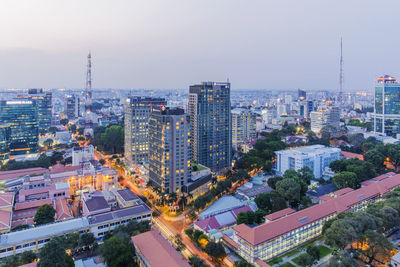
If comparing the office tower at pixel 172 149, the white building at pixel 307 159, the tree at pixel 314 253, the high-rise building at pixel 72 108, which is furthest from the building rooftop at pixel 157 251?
the high-rise building at pixel 72 108

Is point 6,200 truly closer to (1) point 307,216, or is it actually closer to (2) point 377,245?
(1) point 307,216

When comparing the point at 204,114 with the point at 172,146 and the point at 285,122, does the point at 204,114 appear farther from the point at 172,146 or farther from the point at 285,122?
the point at 285,122

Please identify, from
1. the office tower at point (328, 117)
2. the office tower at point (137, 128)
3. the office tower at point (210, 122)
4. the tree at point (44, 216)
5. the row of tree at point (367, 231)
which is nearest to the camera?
the row of tree at point (367, 231)

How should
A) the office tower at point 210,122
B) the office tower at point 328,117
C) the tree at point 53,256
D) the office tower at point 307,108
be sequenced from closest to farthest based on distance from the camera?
1. the tree at point 53,256
2. the office tower at point 210,122
3. the office tower at point 328,117
4. the office tower at point 307,108

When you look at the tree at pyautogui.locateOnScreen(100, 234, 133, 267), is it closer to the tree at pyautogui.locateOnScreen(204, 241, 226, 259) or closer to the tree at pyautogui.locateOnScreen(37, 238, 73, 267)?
the tree at pyautogui.locateOnScreen(37, 238, 73, 267)

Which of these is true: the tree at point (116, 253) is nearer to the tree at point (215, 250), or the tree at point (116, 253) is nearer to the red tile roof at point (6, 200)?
the tree at point (215, 250)

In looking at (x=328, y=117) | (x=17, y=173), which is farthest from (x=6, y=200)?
(x=328, y=117)
